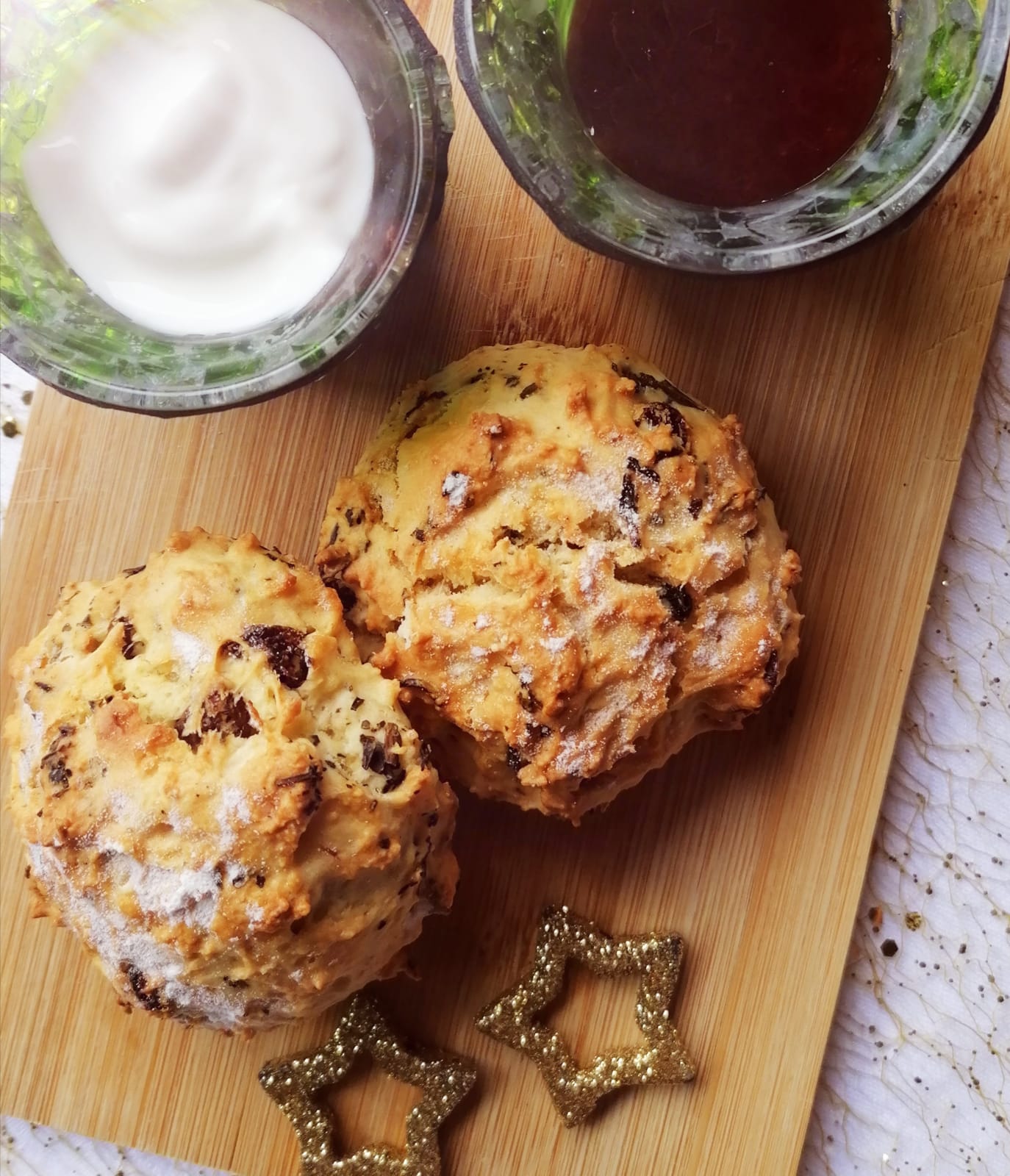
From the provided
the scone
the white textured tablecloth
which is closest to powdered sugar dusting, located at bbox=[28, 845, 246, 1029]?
the scone

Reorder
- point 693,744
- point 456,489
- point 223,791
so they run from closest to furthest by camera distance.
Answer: point 223,791 < point 456,489 < point 693,744

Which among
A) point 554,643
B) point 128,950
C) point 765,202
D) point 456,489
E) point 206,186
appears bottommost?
point 128,950

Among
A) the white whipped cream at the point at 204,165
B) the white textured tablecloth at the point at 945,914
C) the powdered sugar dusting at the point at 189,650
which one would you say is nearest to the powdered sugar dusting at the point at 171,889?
the powdered sugar dusting at the point at 189,650

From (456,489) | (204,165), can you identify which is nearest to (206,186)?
(204,165)

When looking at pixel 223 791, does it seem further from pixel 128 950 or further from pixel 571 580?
pixel 571 580

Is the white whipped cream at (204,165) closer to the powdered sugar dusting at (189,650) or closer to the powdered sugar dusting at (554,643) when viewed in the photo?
the powdered sugar dusting at (189,650)

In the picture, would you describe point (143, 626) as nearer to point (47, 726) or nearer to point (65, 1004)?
point (47, 726)

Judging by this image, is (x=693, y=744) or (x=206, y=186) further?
(x=693, y=744)

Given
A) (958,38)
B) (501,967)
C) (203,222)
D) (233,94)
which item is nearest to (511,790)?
(501,967)
